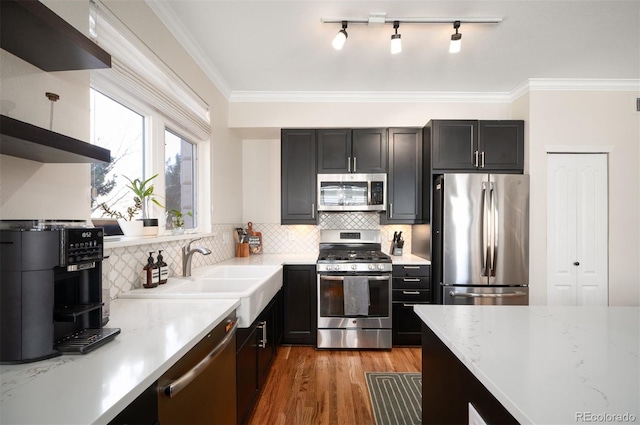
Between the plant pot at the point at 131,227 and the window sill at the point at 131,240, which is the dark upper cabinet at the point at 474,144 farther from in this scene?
the plant pot at the point at 131,227

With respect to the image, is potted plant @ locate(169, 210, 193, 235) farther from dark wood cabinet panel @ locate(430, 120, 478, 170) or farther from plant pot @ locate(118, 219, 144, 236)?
dark wood cabinet panel @ locate(430, 120, 478, 170)

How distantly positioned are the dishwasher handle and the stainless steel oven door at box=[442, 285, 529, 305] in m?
2.26

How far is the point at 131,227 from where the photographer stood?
5.77 ft

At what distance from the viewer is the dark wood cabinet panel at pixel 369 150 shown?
3414 mm

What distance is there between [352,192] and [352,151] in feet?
1.55

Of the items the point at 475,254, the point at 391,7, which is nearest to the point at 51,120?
the point at 391,7

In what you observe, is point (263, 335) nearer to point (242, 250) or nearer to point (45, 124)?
point (242, 250)

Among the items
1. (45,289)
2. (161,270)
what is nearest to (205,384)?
(45,289)

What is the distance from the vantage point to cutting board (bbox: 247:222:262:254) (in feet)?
11.8

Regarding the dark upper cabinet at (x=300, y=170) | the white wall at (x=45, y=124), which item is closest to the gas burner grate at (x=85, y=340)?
the white wall at (x=45, y=124)

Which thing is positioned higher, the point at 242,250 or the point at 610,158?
the point at 610,158

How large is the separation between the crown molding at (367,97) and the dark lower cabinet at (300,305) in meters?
1.91

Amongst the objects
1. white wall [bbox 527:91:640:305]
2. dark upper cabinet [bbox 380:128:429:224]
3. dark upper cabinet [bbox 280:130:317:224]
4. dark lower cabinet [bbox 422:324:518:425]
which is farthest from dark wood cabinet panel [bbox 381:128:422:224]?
dark lower cabinet [bbox 422:324:518:425]

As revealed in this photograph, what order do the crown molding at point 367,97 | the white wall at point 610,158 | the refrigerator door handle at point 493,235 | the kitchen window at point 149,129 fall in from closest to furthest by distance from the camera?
1. the kitchen window at point 149,129
2. the refrigerator door handle at point 493,235
3. the white wall at point 610,158
4. the crown molding at point 367,97
